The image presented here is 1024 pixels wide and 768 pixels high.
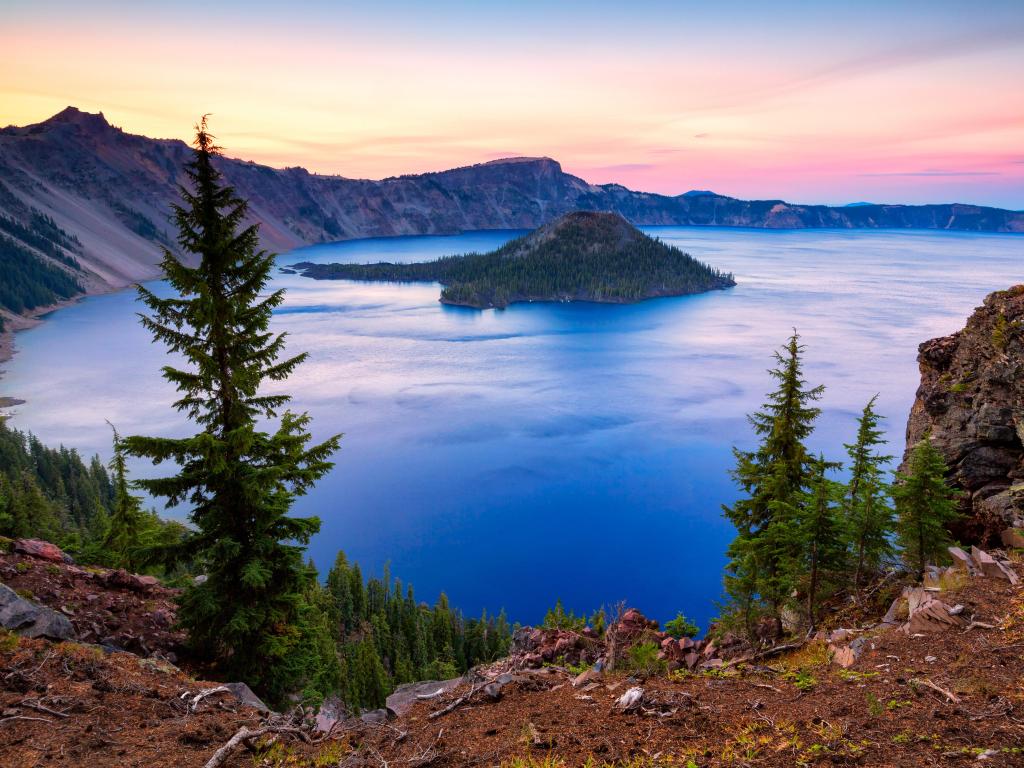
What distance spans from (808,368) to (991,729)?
409 feet

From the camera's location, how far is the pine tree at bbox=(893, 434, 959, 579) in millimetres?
15953

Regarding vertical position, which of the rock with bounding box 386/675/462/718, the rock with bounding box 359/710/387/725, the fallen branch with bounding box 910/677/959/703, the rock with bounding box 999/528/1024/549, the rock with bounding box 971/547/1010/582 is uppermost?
the fallen branch with bounding box 910/677/959/703

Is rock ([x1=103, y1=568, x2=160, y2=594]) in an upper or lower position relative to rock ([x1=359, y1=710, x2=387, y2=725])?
lower

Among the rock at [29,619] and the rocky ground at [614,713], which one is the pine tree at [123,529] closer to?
the rock at [29,619]

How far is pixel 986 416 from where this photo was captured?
70.8ft

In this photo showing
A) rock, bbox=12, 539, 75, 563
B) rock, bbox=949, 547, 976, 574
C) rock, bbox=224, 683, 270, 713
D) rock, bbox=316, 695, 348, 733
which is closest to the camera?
rock, bbox=316, 695, 348, 733

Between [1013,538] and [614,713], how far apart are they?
14.7m

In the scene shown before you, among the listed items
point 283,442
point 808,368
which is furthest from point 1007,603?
point 808,368

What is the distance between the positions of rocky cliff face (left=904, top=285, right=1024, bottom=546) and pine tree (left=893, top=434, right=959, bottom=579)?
3.36 meters

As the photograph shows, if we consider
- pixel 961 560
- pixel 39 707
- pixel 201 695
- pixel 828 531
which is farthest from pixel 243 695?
pixel 961 560

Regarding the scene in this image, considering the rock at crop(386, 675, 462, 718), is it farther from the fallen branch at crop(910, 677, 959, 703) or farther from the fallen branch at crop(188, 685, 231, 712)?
the fallen branch at crop(910, 677, 959, 703)

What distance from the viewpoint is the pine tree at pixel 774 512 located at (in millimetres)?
19125

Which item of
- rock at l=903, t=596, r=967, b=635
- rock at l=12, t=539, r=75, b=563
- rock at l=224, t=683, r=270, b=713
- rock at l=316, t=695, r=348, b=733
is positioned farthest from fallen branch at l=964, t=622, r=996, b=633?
rock at l=12, t=539, r=75, b=563

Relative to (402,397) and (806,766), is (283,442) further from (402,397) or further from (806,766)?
(402,397)
